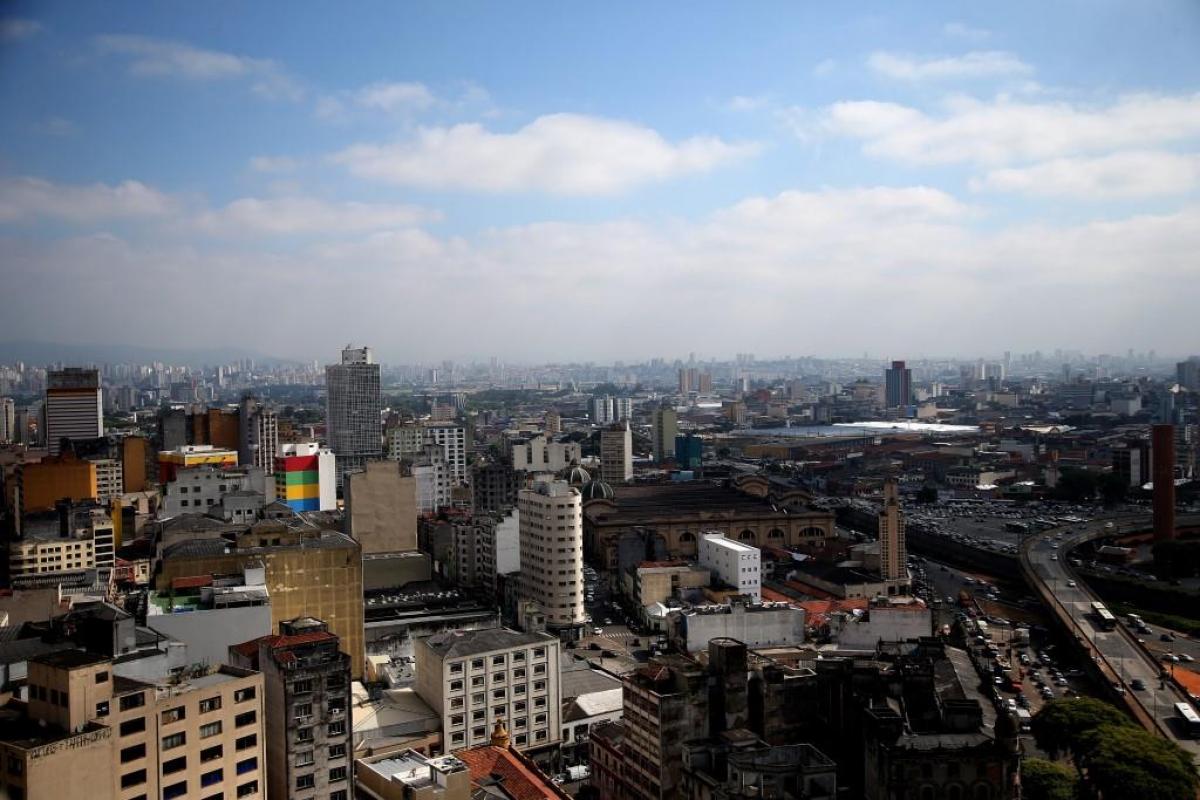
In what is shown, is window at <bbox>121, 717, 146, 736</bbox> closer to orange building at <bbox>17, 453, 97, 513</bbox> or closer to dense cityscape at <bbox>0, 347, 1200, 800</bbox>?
dense cityscape at <bbox>0, 347, 1200, 800</bbox>

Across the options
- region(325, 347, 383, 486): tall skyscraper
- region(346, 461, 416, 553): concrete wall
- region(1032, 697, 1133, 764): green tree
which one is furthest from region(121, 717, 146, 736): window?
region(325, 347, 383, 486): tall skyscraper

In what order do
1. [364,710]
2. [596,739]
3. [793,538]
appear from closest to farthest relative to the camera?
[596,739]
[364,710]
[793,538]

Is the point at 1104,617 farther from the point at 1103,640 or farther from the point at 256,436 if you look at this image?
the point at 256,436

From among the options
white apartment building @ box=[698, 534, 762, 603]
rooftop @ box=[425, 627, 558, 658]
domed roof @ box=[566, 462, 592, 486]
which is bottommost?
white apartment building @ box=[698, 534, 762, 603]

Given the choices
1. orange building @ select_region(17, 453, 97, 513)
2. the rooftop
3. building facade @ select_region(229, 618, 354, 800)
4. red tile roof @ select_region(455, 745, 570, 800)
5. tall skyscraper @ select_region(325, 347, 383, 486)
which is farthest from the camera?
tall skyscraper @ select_region(325, 347, 383, 486)

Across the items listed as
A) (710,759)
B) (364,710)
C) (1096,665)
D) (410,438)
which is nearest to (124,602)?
(364,710)

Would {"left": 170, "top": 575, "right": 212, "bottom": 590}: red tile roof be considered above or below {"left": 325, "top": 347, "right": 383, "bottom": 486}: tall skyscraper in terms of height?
below

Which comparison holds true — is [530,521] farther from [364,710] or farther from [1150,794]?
[1150,794]

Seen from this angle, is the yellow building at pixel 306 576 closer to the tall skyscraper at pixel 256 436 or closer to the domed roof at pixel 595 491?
the domed roof at pixel 595 491
